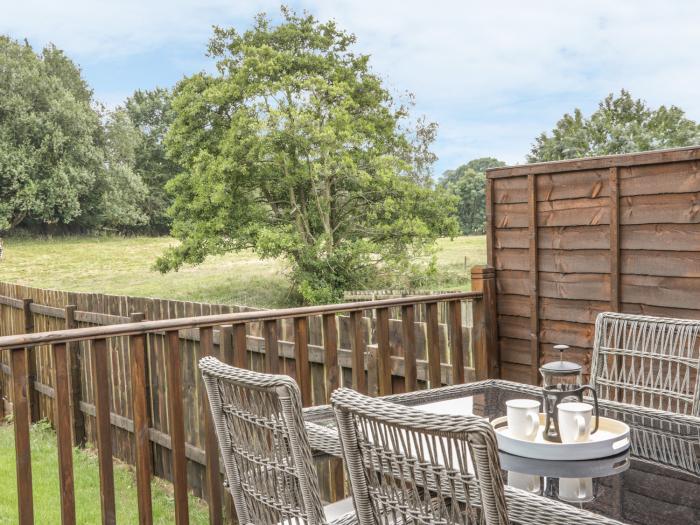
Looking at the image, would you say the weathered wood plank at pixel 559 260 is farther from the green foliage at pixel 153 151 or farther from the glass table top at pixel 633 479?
the green foliage at pixel 153 151

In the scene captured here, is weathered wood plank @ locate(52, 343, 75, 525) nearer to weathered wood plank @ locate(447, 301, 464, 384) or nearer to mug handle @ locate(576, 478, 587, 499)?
mug handle @ locate(576, 478, 587, 499)

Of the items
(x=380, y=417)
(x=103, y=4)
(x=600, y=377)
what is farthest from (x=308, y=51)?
(x=103, y=4)

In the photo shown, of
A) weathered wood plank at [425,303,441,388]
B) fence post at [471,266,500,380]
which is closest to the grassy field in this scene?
fence post at [471,266,500,380]

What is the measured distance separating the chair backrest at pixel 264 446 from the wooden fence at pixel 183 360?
855 mm

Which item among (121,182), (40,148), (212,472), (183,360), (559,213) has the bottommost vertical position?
(212,472)

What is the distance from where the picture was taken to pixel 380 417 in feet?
4.07

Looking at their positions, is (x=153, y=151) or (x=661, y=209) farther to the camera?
(x=153, y=151)

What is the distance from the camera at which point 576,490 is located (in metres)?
1.54

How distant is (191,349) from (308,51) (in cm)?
1256

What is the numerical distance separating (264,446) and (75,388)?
495 centimetres

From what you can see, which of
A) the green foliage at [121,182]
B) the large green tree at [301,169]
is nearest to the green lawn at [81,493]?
the large green tree at [301,169]

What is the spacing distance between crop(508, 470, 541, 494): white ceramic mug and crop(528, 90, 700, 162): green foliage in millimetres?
24607

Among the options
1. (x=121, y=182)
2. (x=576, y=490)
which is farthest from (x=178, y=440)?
(x=121, y=182)

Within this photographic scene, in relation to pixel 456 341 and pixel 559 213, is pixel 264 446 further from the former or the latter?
pixel 559 213
